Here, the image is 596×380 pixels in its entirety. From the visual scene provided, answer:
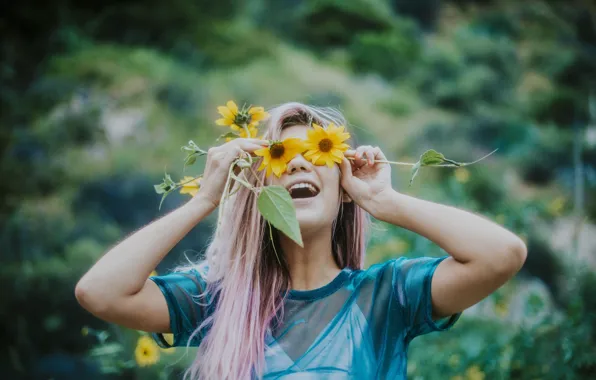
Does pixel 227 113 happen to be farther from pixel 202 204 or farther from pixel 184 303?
pixel 184 303

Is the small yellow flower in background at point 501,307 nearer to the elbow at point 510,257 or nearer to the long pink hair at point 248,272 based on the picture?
the long pink hair at point 248,272

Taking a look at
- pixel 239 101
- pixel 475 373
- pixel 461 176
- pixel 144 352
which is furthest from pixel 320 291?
pixel 239 101

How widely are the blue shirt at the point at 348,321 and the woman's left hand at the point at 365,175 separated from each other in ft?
0.41

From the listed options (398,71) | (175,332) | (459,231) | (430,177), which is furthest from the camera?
(398,71)

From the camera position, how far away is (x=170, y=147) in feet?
15.1

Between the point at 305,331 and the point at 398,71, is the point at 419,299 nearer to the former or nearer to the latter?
the point at 305,331

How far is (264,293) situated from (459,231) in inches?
14.2

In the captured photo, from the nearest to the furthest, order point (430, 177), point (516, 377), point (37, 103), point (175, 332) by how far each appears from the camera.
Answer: point (175, 332) < point (516, 377) < point (430, 177) < point (37, 103)

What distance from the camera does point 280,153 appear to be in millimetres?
1070

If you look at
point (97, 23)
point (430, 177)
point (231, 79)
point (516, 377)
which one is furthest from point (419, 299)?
point (97, 23)

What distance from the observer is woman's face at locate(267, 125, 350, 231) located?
1.09m

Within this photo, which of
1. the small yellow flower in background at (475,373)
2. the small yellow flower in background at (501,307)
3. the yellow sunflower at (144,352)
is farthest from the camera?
the small yellow flower in background at (501,307)

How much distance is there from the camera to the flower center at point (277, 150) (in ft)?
3.49

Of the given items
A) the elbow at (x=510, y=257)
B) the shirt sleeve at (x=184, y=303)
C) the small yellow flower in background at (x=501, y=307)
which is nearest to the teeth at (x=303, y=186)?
the shirt sleeve at (x=184, y=303)
